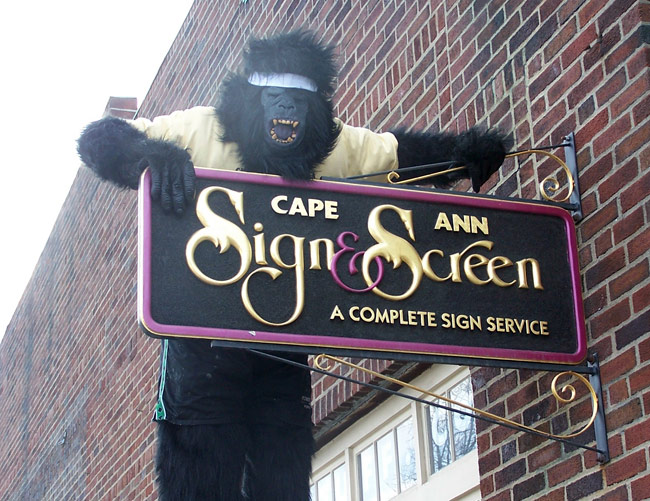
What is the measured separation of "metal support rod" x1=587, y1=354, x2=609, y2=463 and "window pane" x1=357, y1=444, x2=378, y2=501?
1.87 m

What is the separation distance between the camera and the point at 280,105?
13.7 ft

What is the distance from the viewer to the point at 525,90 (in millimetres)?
4785

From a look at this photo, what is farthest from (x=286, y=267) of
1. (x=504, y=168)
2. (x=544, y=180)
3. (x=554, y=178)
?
(x=504, y=168)

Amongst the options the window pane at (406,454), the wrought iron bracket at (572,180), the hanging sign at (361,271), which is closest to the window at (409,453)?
the window pane at (406,454)

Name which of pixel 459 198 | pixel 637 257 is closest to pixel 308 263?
pixel 459 198

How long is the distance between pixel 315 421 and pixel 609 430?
7.72 feet

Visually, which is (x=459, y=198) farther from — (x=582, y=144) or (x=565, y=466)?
(x=565, y=466)

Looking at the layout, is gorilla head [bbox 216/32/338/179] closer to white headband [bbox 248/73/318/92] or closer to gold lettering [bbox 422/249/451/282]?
white headband [bbox 248/73/318/92]

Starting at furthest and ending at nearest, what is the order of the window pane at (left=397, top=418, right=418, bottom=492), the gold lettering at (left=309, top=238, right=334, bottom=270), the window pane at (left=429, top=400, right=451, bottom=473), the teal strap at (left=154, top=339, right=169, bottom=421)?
the window pane at (left=397, top=418, right=418, bottom=492) < the window pane at (left=429, top=400, right=451, bottom=473) < the teal strap at (left=154, top=339, right=169, bottom=421) < the gold lettering at (left=309, top=238, right=334, bottom=270)

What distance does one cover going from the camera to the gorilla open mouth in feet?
13.6

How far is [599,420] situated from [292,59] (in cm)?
165

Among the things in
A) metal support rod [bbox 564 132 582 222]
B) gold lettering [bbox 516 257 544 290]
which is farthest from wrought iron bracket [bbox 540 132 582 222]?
gold lettering [bbox 516 257 544 290]

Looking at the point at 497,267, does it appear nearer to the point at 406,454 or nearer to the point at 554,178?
the point at 554,178

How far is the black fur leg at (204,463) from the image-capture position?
3936 millimetres
